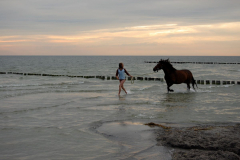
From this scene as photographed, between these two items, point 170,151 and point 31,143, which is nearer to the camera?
point 170,151

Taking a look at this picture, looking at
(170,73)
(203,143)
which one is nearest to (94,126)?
(203,143)

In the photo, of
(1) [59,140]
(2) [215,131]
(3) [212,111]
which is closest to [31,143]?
(1) [59,140]

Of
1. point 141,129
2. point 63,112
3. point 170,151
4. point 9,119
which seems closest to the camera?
point 170,151

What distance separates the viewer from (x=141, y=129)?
23.4 feet

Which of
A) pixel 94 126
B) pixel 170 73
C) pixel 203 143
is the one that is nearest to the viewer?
pixel 203 143

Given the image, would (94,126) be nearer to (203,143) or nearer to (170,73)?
(203,143)

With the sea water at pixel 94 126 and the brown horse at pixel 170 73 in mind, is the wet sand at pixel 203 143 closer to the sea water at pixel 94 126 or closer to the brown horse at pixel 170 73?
the sea water at pixel 94 126

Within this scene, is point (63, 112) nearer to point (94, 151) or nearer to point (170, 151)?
point (94, 151)

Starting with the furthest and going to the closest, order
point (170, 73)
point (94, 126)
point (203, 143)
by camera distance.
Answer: point (170, 73), point (94, 126), point (203, 143)

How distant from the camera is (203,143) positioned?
17.8 ft

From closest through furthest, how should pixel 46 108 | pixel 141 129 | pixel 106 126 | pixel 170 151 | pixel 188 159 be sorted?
1. pixel 188 159
2. pixel 170 151
3. pixel 141 129
4. pixel 106 126
5. pixel 46 108

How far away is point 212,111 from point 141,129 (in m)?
3.97

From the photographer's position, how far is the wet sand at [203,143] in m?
4.78

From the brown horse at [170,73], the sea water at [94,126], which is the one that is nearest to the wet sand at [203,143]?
the sea water at [94,126]
